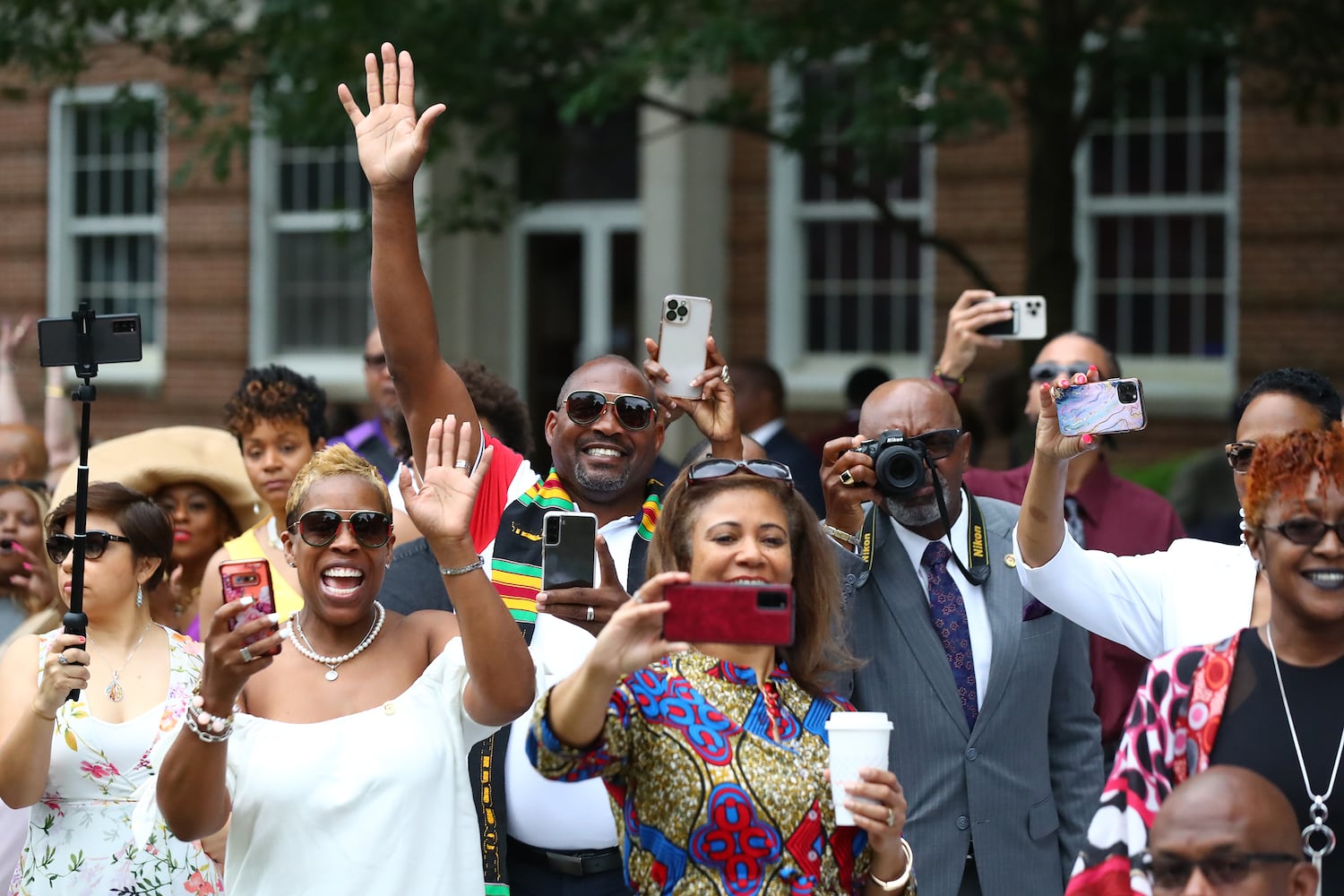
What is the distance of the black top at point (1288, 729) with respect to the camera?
274cm

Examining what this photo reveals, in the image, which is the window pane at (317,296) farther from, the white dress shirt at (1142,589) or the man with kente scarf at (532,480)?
the white dress shirt at (1142,589)

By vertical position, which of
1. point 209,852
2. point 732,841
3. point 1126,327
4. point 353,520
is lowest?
point 209,852

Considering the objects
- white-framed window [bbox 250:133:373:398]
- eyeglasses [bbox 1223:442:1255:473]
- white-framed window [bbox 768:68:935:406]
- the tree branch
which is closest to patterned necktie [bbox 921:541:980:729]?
eyeglasses [bbox 1223:442:1255:473]

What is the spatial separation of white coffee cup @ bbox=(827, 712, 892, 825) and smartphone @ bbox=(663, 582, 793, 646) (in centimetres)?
18

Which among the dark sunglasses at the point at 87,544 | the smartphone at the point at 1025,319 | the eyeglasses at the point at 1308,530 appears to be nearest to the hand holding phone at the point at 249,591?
the dark sunglasses at the point at 87,544

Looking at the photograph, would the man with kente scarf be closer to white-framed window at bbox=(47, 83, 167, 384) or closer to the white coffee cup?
the white coffee cup

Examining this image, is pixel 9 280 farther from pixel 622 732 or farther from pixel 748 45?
pixel 622 732

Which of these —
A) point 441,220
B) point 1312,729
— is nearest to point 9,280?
point 441,220

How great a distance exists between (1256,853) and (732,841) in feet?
2.85

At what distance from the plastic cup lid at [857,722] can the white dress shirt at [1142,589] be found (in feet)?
3.11

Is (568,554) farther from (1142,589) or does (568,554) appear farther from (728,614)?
(1142,589)

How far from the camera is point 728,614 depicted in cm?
285

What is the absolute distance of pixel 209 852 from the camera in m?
4.02

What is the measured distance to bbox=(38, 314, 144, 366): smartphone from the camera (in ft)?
12.9
